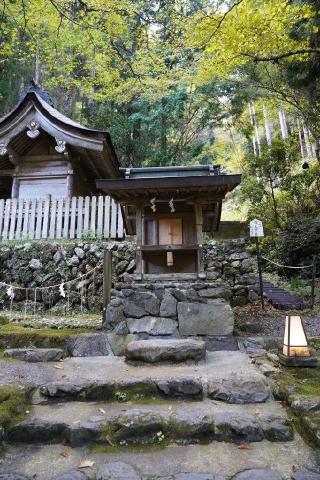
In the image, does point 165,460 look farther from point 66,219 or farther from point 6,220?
point 6,220

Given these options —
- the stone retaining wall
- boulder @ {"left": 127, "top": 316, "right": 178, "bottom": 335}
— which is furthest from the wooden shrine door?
the stone retaining wall

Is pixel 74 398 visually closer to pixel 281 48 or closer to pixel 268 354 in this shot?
pixel 268 354

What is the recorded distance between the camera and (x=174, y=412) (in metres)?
3.26

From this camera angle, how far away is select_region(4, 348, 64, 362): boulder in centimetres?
500

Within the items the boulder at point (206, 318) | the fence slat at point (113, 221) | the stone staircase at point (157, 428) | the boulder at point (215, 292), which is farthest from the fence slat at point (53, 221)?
the stone staircase at point (157, 428)

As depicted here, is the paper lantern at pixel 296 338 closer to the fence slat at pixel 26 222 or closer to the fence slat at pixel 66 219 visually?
the fence slat at pixel 66 219

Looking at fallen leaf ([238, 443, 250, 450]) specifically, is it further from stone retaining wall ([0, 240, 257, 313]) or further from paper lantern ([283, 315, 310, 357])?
stone retaining wall ([0, 240, 257, 313])

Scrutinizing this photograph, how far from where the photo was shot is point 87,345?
5.50 metres

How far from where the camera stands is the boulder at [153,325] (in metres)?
5.79

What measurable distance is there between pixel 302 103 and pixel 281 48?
2.42 metres

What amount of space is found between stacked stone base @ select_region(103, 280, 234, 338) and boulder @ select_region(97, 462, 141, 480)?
3.18 meters

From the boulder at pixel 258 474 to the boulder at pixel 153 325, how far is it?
133 inches

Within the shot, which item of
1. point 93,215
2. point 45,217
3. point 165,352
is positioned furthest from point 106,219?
point 165,352

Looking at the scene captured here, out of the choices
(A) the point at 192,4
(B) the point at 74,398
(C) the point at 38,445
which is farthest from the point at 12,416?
(A) the point at 192,4
